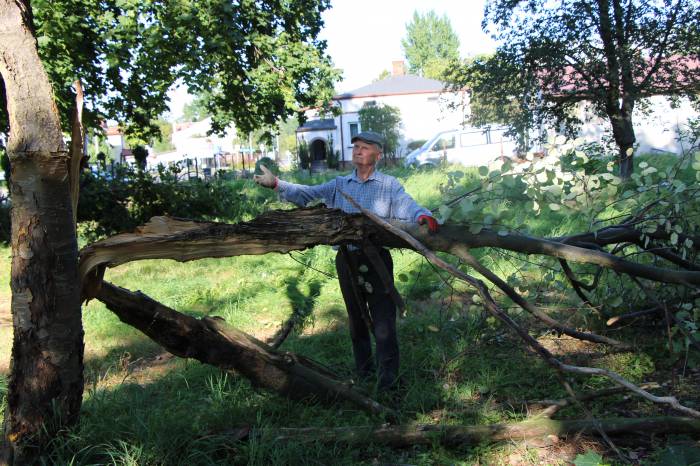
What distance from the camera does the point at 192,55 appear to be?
32.1 feet

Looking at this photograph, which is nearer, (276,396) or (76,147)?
(76,147)

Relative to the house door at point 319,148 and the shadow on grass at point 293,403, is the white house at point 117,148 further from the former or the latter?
the house door at point 319,148

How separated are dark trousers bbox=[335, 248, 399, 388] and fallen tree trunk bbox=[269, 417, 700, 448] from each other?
827mm

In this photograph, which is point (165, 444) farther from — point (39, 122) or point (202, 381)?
point (39, 122)

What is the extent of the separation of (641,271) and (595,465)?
144cm

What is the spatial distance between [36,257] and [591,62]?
11.2 meters

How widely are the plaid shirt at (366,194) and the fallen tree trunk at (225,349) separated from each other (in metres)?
1.02

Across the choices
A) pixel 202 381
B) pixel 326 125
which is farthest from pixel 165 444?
pixel 326 125

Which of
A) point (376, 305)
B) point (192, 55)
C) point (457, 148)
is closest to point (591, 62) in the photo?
point (192, 55)

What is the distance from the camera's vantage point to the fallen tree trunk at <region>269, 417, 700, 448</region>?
3377 millimetres

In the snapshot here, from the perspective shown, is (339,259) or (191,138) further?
(191,138)

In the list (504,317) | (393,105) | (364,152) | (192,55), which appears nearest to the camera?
(504,317)

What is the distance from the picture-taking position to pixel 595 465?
2.45 m

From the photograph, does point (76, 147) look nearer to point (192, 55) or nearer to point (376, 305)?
point (376, 305)
